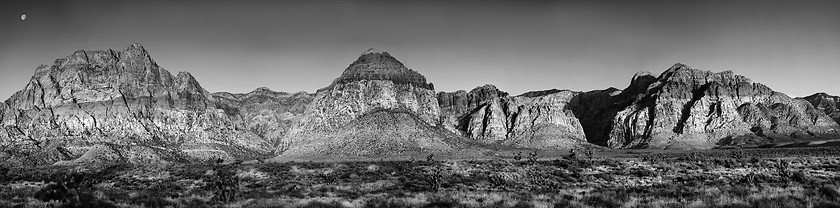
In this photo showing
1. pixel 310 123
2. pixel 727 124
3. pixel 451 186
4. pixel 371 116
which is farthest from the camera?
pixel 727 124

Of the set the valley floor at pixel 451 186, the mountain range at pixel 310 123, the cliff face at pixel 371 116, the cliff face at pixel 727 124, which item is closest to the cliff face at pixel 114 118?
the mountain range at pixel 310 123

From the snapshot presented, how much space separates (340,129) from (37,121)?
9516 cm

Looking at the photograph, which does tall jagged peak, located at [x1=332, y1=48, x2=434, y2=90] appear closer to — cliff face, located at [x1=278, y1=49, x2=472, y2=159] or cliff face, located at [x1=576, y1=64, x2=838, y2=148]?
cliff face, located at [x1=278, y1=49, x2=472, y2=159]

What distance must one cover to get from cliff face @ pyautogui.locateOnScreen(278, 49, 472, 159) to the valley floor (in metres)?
67.7

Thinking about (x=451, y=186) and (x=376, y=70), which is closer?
(x=451, y=186)

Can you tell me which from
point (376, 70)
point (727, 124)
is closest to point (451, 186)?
point (376, 70)

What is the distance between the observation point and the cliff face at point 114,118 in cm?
14350

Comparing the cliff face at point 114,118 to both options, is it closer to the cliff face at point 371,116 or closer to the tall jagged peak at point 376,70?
the cliff face at point 371,116

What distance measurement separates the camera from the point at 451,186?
40469 mm

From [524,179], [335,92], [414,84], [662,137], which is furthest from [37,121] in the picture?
[662,137]

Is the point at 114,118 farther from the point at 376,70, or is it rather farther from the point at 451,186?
the point at 451,186

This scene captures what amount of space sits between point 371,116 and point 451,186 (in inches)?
4221

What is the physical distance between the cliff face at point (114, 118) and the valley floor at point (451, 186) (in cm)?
9525

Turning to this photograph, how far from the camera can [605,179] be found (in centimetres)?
4441
